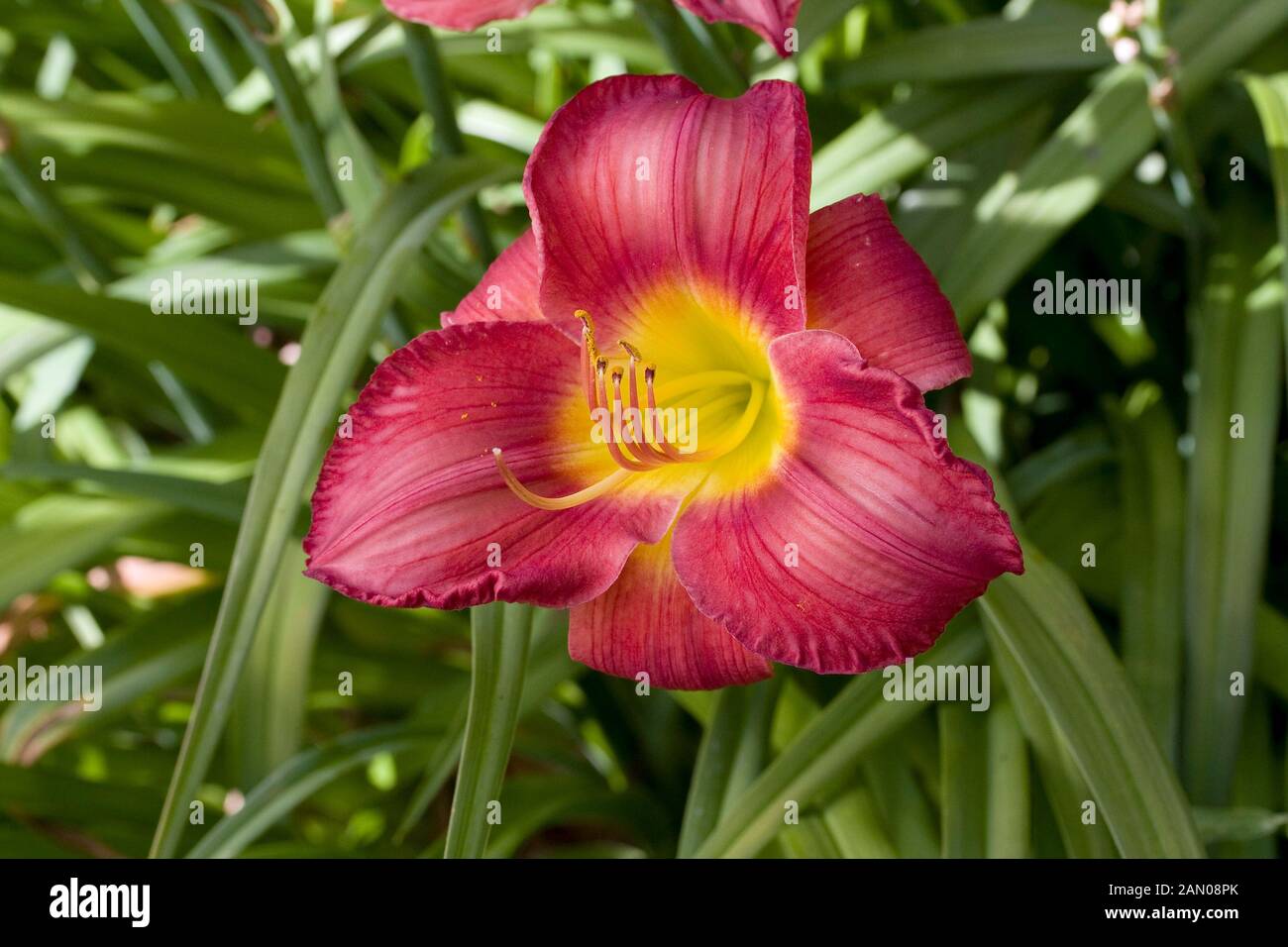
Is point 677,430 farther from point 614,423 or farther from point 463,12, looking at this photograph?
point 463,12

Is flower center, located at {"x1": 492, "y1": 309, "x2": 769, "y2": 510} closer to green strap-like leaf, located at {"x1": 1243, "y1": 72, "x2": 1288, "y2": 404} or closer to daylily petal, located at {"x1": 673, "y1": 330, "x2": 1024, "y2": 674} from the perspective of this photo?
daylily petal, located at {"x1": 673, "y1": 330, "x2": 1024, "y2": 674}

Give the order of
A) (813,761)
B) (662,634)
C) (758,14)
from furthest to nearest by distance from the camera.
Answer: (813,761)
(662,634)
(758,14)

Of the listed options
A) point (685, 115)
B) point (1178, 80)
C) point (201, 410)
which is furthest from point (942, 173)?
point (201, 410)

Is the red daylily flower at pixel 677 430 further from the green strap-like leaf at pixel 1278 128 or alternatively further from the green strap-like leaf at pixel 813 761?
the green strap-like leaf at pixel 1278 128

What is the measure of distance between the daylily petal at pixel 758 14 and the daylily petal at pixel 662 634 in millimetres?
252

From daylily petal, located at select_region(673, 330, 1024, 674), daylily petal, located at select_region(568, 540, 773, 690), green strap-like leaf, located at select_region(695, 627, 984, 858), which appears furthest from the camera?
green strap-like leaf, located at select_region(695, 627, 984, 858)

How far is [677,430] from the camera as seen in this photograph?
1.83ft

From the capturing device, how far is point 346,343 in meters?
0.64

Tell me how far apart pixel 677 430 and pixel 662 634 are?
0.35 ft

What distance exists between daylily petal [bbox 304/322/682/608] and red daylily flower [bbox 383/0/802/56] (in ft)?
0.50

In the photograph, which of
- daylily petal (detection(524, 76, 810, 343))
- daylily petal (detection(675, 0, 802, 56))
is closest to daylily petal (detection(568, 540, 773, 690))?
daylily petal (detection(524, 76, 810, 343))

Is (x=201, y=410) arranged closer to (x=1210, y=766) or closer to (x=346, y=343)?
(x=346, y=343)

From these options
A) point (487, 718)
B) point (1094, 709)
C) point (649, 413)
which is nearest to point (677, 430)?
point (649, 413)

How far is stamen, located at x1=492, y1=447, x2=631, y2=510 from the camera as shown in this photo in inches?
19.7
